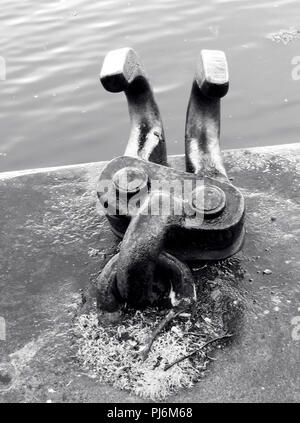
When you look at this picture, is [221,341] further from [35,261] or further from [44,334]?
[35,261]

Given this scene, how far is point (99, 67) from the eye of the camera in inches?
232

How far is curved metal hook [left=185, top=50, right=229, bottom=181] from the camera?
7.34 ft

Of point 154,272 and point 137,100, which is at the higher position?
point 137,100

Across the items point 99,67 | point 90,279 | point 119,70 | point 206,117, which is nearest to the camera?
point 90,279

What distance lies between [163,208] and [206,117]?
78 centimetres

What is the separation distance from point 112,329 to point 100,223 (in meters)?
0.66

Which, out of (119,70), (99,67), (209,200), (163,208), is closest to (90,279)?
(163,208)

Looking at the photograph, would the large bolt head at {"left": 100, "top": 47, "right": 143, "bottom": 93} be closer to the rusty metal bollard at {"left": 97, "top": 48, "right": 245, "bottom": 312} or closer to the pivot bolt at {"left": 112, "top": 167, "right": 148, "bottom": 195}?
the rusty metal bollard at {"left": 97, "top": 48, "right": 245, "bottom": 312}

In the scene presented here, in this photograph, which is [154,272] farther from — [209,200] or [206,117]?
[206,117]

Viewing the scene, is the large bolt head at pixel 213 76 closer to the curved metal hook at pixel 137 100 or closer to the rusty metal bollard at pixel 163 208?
the rusty metal bollard at pixel 163 208

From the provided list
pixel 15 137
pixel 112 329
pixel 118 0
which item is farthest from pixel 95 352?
pixel 118 0

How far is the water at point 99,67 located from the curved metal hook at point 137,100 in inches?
78.9

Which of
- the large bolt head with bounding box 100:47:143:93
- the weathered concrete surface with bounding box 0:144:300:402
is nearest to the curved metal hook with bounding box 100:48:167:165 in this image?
the large bolt head with bounding box 100:47:143:93

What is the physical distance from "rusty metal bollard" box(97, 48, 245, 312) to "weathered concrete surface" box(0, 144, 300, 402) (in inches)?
6.9
